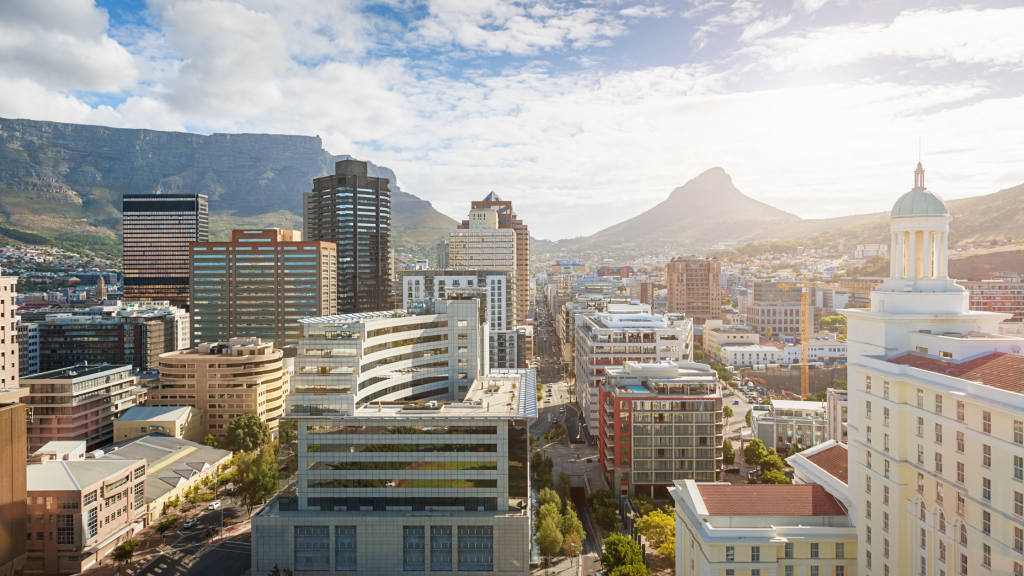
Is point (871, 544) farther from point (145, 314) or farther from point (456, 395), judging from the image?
point (145, 314)

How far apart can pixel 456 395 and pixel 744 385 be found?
78.3 meters

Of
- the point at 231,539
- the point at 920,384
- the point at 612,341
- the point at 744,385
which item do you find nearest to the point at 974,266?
the point at 744,385

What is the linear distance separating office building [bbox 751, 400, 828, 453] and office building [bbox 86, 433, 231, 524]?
65883mm

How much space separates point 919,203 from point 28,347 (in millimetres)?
141222

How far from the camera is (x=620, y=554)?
4025 centimetres

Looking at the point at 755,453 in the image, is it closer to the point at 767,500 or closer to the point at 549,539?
the point at 549,539

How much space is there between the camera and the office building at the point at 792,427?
246ft

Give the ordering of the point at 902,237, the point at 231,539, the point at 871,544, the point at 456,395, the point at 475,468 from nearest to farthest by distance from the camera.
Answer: the point at 871,544, the point at 902,237, the point at 475,468, the point at 231,539, the point at 456,395


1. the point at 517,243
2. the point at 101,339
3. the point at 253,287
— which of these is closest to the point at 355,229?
the point at 253,287

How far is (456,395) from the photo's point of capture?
5841cm

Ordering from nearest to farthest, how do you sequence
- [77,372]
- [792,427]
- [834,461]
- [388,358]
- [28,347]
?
1. [834,461]
2. [388,358]
3. [792,427]
4. [77,372]
5. [28,347]

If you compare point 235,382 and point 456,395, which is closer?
point 456,395

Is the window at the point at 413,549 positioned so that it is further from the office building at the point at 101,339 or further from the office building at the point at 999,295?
the office building at the point at 101,339

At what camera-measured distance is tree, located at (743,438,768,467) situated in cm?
6594
